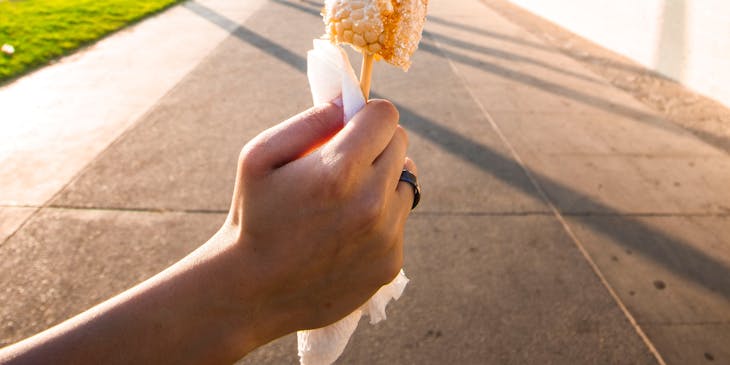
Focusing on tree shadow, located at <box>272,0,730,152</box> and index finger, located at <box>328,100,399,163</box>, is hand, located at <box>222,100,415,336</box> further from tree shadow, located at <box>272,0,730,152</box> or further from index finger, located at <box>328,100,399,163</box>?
tree shadow, located at <box>272,0,730,152</box>

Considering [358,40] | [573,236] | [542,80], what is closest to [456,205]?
[573,236]

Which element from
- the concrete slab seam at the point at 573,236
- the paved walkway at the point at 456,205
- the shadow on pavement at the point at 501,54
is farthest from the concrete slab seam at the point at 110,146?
the shadow on pavement at the point at 501,54

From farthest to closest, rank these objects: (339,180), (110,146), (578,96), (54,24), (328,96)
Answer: (54,24) < (578,96) < (110,146) < (328,96) < (339,180)

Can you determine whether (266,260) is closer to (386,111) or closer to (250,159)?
(250,159)

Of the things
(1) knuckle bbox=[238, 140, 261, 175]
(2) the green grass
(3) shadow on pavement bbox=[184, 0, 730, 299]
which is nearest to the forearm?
(1) knuckle bbox=[238, 140, 261, 175]

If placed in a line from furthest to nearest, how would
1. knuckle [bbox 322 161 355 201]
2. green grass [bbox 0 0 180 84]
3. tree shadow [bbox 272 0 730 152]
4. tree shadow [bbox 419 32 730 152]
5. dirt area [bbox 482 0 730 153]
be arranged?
green grass [bbox 0 0 180 84] → dirt area [bbox 482 0 730 153] → tree shadow [bbox 272 0 730 152] → tree shadow [bbox 419 32 730 152] → knuckle [bbox 322 161 355 201]

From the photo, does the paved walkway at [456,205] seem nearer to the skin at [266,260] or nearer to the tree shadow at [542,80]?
the tree shadow at [542,80]

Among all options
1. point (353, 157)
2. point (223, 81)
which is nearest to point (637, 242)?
point (353, 157)
